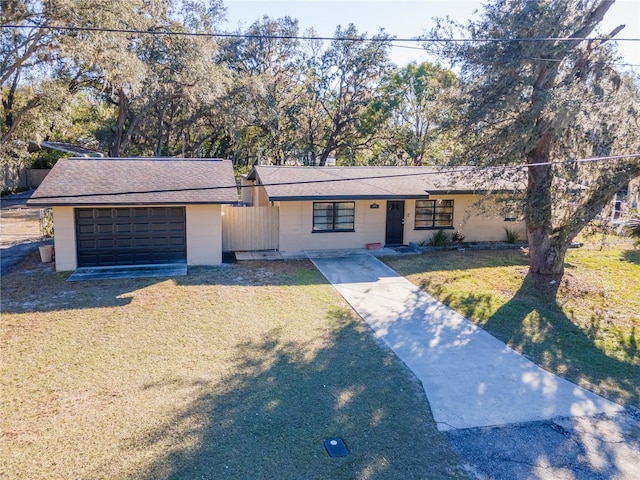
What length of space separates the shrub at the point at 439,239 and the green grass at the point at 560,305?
855 mm

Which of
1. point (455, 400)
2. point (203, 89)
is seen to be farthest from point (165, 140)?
point (455, 400)

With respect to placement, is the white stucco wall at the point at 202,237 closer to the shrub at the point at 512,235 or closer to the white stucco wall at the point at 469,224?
the white stucco wall at the point at 469,224

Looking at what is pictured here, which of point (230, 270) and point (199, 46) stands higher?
point (199, 46)

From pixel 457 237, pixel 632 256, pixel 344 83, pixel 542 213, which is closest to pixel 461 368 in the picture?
pixel 542 213

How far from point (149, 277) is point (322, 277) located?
15.9 feet

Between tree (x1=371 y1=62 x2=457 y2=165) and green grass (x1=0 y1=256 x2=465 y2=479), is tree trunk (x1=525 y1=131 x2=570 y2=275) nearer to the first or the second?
green grass (x1=0 y1=256 x2=465 y2=479)

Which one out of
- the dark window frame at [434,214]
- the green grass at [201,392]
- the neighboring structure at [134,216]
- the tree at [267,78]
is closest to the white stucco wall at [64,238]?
the neighboring structure at [134,216]

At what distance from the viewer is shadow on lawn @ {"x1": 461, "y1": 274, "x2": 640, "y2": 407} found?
7.06m

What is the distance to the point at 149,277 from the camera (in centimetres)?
1180

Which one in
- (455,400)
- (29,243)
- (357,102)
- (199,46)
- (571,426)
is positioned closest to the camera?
(571,426)

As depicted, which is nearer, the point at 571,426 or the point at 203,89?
the point at 571,426

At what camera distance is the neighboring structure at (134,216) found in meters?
12.0

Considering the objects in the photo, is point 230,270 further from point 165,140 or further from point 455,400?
point 165,140

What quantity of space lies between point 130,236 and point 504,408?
1099cm
